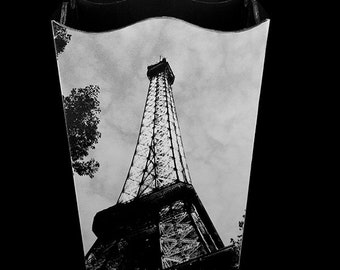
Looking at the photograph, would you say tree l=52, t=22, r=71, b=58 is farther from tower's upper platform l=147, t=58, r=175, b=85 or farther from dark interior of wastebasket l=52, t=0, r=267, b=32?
tower's upper platform l=147, t=58, r=175, b=85

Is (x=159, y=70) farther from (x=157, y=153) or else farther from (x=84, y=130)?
(x=84, y=130)

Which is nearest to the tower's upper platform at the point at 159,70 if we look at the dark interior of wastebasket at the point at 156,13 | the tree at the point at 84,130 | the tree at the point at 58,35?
the tree at the point at 84,130

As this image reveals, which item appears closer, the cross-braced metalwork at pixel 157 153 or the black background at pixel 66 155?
the black background at pixel 66 155

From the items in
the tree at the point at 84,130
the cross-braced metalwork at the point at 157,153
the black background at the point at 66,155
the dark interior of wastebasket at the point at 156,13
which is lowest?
the black background at the point at 66,155

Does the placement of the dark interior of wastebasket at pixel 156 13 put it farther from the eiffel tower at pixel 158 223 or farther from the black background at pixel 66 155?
the eiffel tower at pixel 158 223

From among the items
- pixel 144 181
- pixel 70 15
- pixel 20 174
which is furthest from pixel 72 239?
pixel 144 181

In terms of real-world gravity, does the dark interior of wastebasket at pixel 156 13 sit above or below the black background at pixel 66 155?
above

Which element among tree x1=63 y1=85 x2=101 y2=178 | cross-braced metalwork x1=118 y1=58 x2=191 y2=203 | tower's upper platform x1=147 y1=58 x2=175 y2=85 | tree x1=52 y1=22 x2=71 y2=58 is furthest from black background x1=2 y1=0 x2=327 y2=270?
tower's upper platform x1=147 y1=58 x2=175 y2=85

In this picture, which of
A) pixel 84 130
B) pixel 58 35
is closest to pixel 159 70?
pixel 84 130
